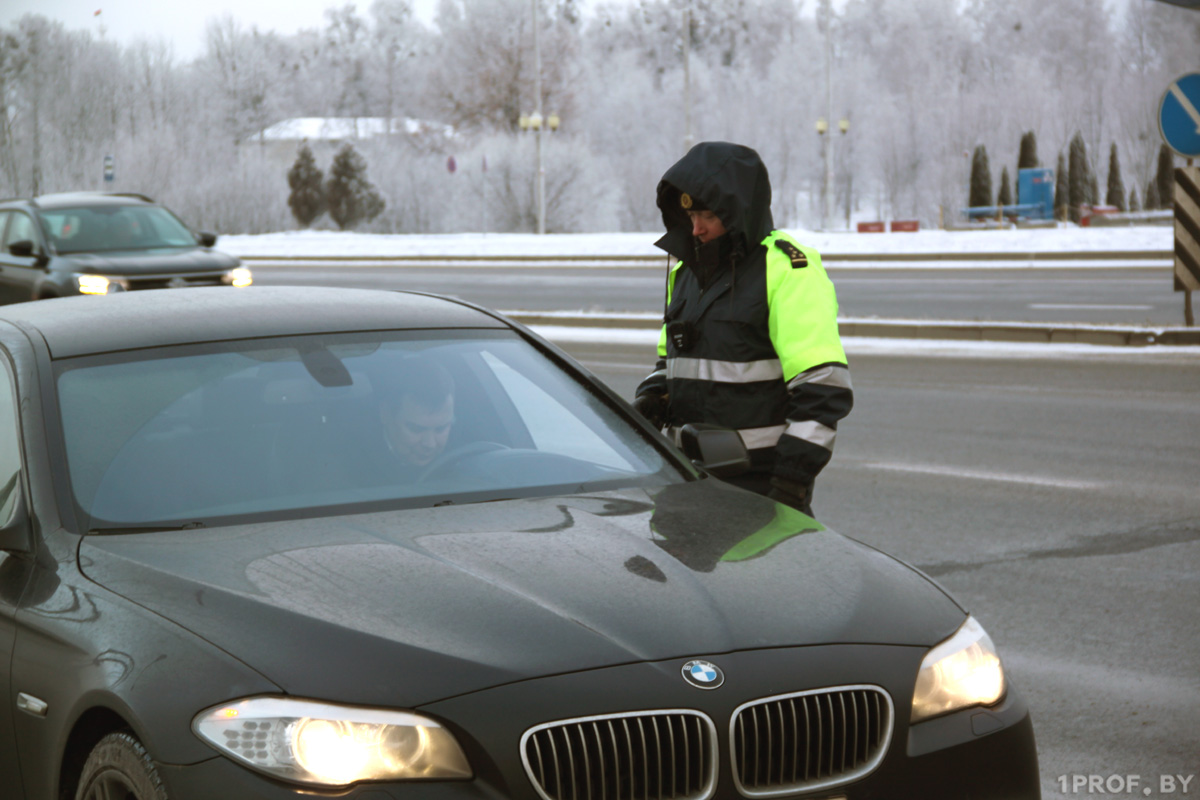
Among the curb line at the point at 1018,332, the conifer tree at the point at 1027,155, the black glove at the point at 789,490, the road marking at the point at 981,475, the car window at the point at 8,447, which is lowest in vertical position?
the road marking at the point at 981,475

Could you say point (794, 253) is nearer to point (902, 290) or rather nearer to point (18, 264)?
point (18, 264)

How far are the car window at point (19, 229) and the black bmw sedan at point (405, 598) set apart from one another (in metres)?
13.0

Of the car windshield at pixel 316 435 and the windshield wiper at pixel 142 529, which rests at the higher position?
the car windshield at pixel 316 435

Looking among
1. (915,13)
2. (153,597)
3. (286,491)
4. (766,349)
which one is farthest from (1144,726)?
(915,13)

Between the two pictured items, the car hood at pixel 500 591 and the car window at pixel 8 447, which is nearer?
the car hood at pixel 500 591

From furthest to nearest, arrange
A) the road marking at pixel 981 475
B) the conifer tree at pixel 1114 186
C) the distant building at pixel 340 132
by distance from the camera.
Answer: the distant building at pixel 340 132, the conifer tree at pixel 1114 186, the road marking at pixel 981 475

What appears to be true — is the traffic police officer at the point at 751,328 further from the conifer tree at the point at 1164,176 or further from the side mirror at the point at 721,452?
the conifer tree at the point at 1164,176

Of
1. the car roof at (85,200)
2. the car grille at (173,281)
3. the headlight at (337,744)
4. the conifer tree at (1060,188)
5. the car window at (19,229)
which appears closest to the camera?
the headlight at (337,744)

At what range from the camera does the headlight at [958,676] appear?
8.80 feet

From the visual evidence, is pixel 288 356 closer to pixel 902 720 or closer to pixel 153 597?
pixel 153 597

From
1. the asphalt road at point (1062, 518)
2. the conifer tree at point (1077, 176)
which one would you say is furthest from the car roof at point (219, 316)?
the conifer tree at point (1077, 176)

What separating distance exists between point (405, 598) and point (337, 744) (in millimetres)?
357

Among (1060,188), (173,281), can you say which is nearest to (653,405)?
(173,281)

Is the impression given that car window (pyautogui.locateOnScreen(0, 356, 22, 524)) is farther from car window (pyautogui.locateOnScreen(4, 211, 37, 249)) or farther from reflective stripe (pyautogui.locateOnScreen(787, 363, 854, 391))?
car window (pyautogui.locateOnScreen(4, 211, 37, 249))
